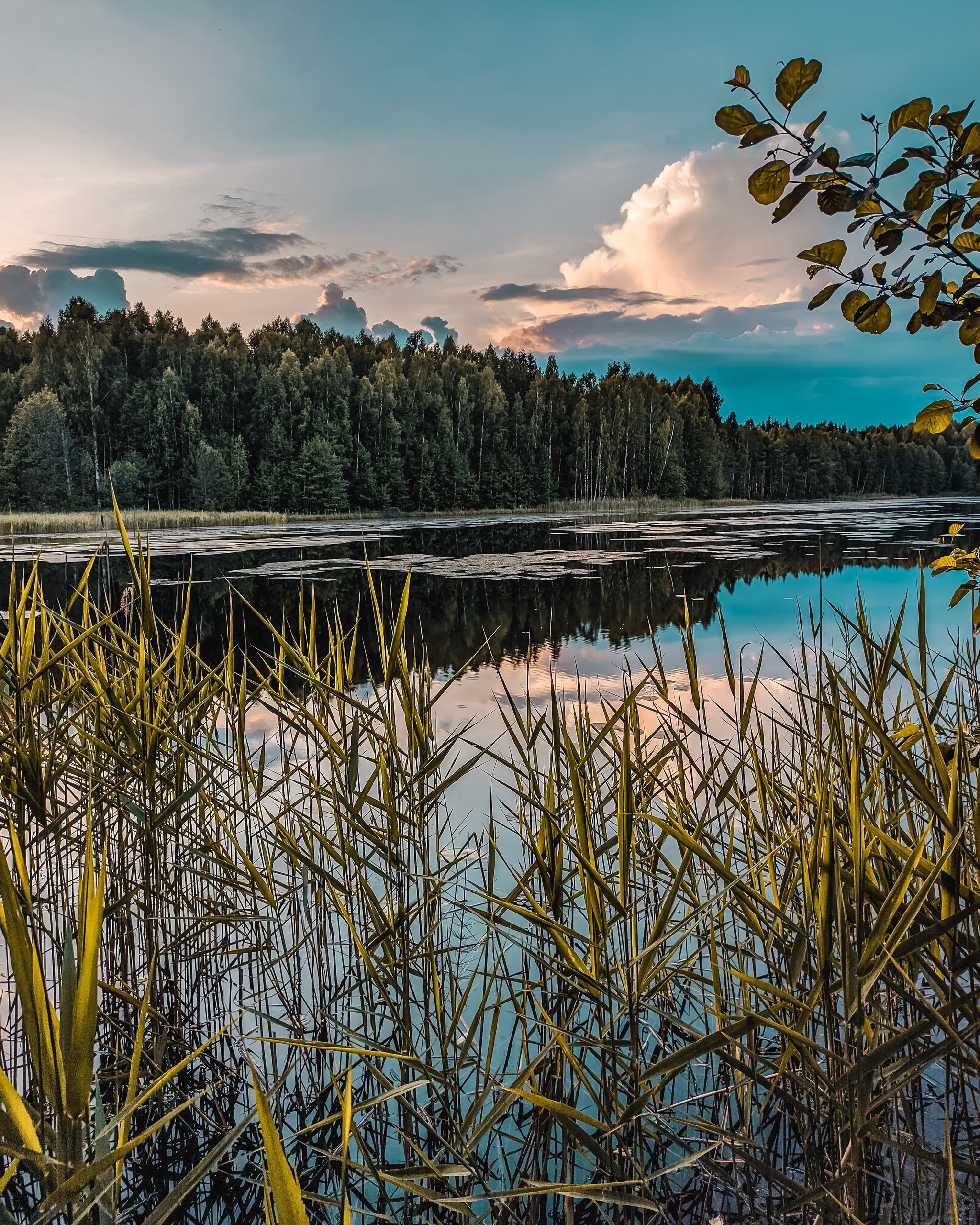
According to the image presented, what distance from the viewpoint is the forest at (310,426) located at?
42844mm

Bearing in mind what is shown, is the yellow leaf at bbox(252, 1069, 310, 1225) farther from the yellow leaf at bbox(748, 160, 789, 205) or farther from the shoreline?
the shoreline

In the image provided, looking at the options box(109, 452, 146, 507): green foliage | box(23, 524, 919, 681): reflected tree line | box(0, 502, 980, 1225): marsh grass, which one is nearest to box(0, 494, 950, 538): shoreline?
box(109, 452, 146, 507): green foliage

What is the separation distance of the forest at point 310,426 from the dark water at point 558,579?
2165 centimetres

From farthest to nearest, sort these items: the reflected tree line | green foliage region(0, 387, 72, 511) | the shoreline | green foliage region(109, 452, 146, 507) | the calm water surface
Result: green foliage region(0, 387, 72, 511), green foliage region(109, 452, 146, 507), the shoreline, the reflected tree line, the calm water surface

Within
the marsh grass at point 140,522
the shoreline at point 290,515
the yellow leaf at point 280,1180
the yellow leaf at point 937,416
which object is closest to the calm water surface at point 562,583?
the yellow leaf at point 937,416

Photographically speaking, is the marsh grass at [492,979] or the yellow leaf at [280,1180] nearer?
the yellow leaf at [280,1180]

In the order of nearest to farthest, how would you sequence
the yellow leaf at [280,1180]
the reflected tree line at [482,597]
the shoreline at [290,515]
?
the yellow leaf at [280,1180] < the reflected tree line at [482,597] < the shoreline at [290,515]

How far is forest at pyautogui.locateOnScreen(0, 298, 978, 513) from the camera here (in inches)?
1687

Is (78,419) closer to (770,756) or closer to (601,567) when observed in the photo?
(601,567)

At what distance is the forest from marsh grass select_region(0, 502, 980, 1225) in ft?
127

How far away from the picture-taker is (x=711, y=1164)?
168cm

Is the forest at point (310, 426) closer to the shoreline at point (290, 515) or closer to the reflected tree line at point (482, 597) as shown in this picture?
the shoreline at point (290, 515)

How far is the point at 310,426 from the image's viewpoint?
48.6 m

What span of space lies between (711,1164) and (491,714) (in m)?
4.20
